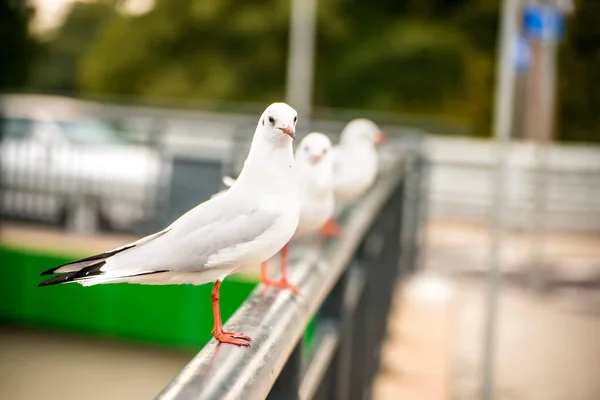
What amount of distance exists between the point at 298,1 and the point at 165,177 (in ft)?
27.0

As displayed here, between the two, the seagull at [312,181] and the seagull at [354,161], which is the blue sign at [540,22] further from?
the seagull at [312,181]

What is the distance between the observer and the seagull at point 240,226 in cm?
119

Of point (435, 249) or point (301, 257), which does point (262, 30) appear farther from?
point (301, 257)

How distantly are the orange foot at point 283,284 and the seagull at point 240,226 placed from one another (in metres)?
0.30

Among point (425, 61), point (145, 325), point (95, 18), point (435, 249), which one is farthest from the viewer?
point (95, 18)

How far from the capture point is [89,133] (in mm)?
10047

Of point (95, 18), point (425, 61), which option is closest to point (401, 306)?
point (425, 61)

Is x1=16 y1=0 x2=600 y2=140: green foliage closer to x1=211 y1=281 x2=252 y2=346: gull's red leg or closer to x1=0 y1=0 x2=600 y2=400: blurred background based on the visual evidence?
x1=0 y1=0 x2=600 y2=400: blurred background

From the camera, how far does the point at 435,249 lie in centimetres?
938

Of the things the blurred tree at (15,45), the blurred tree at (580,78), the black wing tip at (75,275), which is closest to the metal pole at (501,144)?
the black wing tip at (75,275)

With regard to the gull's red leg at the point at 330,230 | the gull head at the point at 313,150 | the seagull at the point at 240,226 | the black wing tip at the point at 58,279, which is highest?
the gull head at the point at 313,150

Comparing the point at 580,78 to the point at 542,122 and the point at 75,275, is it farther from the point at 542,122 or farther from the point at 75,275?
the point at 75,275

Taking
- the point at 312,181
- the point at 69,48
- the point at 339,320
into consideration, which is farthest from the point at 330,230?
the point at 69,48

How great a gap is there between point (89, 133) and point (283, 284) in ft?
28.8
